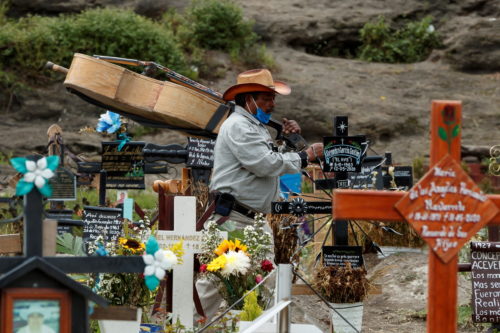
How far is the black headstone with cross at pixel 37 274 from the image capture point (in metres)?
4.13

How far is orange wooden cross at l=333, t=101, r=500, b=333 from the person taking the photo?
4.34 meters

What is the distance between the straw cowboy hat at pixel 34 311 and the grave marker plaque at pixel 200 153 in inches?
250

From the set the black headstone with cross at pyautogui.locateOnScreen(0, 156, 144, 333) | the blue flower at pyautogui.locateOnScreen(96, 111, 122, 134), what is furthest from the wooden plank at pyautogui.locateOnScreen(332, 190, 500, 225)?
the blue flower at pyautogui.locateOnScreen(96, 111, 122, 134)

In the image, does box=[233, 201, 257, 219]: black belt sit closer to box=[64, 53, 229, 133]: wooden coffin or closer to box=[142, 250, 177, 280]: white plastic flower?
box=[64, 53, 229, 133]: wooden coffin

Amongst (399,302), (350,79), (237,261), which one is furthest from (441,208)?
(350,79)

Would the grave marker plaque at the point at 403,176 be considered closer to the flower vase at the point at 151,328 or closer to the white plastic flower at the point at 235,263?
the white plastic flower at the point at 235,263

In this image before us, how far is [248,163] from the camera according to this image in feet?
24.7

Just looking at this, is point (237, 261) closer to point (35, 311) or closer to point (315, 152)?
point (315, 152)

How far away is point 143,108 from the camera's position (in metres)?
9.28

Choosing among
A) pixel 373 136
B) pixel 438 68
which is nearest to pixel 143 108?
pixel 373 136

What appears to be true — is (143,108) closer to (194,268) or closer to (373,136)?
(194,268)

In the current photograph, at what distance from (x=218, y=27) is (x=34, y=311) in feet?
58.6

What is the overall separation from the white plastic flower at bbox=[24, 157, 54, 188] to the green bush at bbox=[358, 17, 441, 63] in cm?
1930

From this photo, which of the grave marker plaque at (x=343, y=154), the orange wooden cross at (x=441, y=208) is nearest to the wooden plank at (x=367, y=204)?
the orange wooden cross at (x=441, y=208)
